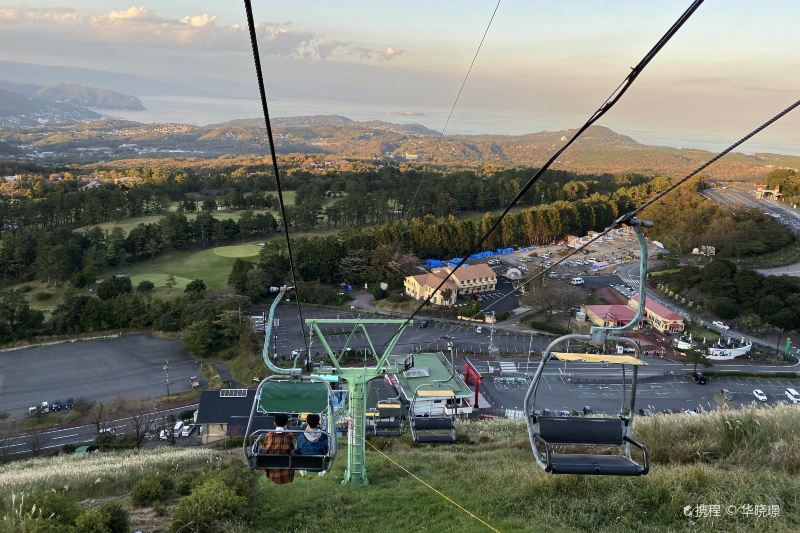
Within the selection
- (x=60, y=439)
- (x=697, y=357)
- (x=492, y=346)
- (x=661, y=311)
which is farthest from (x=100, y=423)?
(x=661, y=311)

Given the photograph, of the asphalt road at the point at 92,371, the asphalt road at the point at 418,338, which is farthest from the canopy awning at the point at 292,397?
the asphalt road at the point at 418,338

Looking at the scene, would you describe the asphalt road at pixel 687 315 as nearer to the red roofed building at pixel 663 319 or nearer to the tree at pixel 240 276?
the red roofed building at pixel 663 319

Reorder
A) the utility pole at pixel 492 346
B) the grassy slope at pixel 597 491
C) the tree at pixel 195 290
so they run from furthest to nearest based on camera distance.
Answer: the tree at pixel 195 290 → the utility pole at pixel 492 346 → the grassy slope at pixel 597 491

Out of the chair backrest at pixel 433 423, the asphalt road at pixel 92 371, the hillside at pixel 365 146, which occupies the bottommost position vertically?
the asphalt road at pixel 92 371

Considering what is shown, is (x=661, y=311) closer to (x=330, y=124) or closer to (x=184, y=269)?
(x=184, y=269)

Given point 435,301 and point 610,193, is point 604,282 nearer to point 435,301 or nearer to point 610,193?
point 435,301
